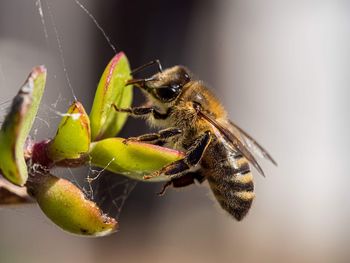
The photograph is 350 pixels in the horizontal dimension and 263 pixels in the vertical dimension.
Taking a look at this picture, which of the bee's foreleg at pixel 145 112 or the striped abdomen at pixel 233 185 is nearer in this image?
the bee's foreleg at pixel 145 112

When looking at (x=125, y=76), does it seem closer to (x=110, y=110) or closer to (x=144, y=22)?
(x=110, y=110)

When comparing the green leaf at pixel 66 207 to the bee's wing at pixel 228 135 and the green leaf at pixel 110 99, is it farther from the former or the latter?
the bee's wing at pixel 228 135

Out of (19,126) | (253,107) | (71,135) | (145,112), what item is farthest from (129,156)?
(253,107)

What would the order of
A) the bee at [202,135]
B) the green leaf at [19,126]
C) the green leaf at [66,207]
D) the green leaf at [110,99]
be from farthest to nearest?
the bee at [202,135], the green leaf at [110,99], the green leaf at [66,207], the green leaf at [19,126]

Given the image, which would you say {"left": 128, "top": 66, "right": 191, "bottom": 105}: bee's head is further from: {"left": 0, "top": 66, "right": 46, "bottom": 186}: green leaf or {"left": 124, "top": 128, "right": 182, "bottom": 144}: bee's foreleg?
{"left": 0, "top": 66, "right": 46, "bottom": 186}: green leaf

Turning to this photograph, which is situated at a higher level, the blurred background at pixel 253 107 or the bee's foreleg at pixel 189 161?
the bee's foreleg at pixel 189 161

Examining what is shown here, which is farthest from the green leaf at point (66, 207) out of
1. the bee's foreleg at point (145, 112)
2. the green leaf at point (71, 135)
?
the bee's foreleg at point (145, 112)

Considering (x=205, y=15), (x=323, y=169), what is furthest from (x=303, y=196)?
(x=205, y=15)

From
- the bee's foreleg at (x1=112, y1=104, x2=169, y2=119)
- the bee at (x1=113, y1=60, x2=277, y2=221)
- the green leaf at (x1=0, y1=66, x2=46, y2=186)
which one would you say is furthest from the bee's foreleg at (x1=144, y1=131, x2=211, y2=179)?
the green leaf at (x1=0, y1=66, x2=46, y2=186)
